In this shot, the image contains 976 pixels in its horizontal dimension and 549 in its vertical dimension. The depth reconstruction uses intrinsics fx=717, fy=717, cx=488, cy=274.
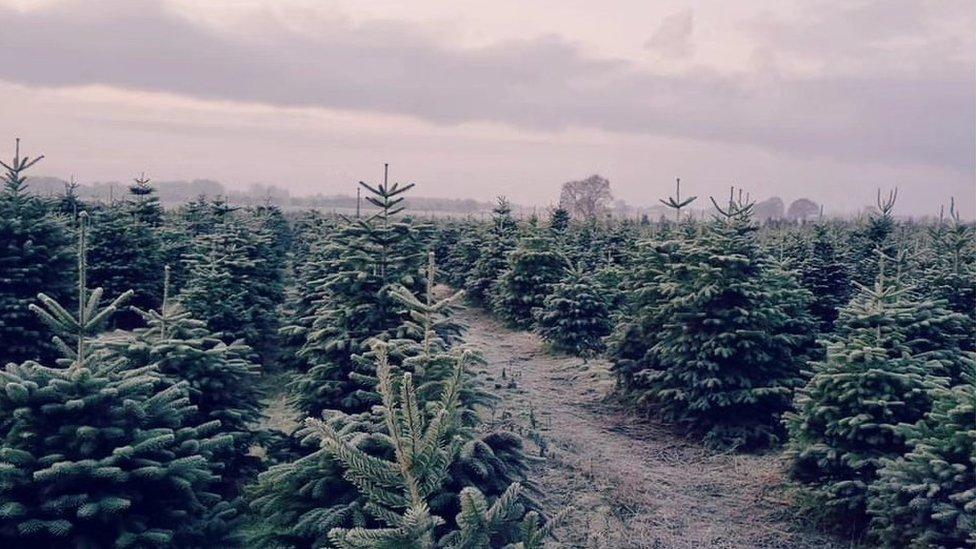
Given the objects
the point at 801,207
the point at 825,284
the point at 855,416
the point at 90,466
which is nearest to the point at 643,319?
the point at 855,416

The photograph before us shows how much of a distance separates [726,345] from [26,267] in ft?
36.4

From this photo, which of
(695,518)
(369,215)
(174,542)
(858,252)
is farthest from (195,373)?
(858,252)

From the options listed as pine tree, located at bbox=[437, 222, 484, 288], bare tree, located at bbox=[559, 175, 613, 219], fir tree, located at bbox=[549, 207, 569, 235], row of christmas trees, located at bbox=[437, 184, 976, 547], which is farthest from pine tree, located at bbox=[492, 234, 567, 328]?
bare tree, located at bbox=[559, 175, 613, 219]

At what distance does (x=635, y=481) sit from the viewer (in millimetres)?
9773

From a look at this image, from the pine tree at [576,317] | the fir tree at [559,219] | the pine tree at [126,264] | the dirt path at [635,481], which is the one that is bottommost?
the dirt path at [635,481]

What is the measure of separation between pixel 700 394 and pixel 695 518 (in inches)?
126

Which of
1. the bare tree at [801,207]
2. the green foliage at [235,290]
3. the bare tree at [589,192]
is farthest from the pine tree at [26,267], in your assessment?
the bare tree at [801,207]

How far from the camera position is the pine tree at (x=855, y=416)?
8094 millimetres

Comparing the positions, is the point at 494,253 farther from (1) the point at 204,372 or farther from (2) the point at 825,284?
(1) the point at 204,372

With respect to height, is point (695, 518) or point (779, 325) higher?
point (779, 325)

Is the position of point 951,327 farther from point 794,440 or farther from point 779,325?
point 794,440

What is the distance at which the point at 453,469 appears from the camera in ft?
17.0

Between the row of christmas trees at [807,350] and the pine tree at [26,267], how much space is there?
960 centimetres

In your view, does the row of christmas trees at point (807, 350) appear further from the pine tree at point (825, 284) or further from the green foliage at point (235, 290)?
the green foliage at point (235, 290)
